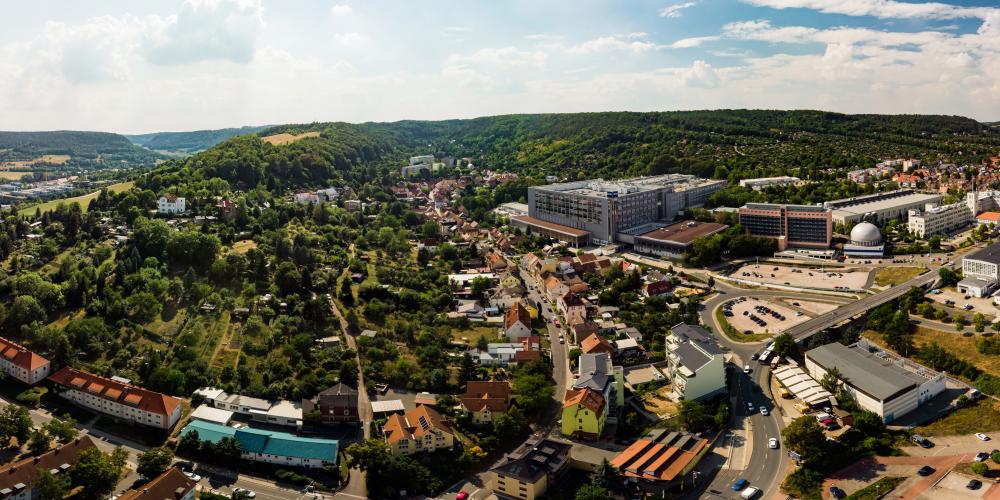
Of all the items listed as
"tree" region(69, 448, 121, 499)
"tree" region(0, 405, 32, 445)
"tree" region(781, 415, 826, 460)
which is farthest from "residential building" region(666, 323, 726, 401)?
"tree" region(0, 405, 32, 445)

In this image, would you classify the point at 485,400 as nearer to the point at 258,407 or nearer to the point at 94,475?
the point at 258,407

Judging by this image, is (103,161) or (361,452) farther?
(103,161)

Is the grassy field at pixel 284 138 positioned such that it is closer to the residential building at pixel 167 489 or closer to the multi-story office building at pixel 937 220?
the multi-story office building at pixel 937 220

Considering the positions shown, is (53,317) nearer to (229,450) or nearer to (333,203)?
(229,450)

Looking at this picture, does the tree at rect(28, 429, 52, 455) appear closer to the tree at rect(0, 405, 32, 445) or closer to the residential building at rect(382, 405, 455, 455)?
the tree at rect(0, 405, 32, 445)

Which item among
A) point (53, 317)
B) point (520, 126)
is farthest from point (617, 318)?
point (520, 126)

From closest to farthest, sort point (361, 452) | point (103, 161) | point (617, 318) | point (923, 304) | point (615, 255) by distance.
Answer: point (361, 452) < point (923, 304) < point (617, 318) < point (615, 255) < point (103, 161)
